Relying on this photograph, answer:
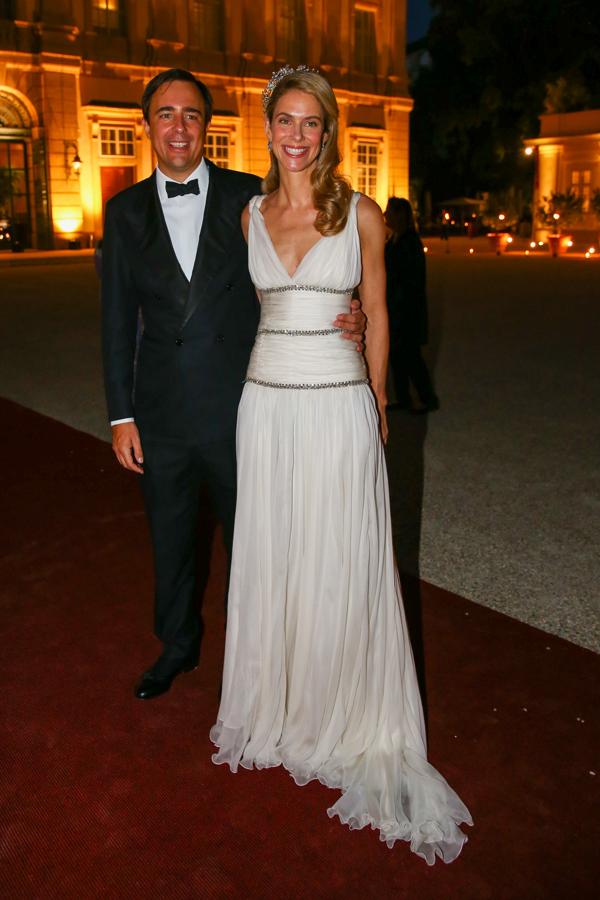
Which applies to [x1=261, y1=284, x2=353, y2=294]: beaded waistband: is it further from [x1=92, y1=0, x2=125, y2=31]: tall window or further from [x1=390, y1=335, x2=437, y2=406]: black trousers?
[x1=92, y1=0, x2=125, y2=31]: tall window

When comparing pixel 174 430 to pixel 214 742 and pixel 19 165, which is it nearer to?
pixel 214 742

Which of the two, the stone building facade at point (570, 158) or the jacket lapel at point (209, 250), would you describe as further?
the stone building facade at point (570, 158)

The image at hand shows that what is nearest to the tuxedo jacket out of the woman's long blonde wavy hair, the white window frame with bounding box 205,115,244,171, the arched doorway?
the woman's long blonde wavy hair

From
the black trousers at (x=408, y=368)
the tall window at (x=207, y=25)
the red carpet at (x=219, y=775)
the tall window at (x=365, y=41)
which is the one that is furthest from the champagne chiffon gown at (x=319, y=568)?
the tall window at (x=365, y=41)

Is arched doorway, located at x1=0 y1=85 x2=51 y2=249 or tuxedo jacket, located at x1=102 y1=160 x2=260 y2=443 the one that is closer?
tuxedo jacket, located at x1=102 y1=160 x2=260 y2=443

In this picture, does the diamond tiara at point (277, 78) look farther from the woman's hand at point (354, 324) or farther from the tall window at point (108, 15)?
the tall window at point (108, 15)

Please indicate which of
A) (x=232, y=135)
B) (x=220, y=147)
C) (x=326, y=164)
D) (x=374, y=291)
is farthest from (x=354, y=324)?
(x=232, y=135)

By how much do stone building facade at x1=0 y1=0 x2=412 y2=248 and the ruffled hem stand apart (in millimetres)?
30825

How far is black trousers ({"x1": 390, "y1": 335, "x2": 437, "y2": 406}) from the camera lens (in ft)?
25.9

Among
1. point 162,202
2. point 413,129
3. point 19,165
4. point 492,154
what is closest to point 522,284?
point 162,202

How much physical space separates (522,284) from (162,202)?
17.9 meters

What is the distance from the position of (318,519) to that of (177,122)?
142 cm

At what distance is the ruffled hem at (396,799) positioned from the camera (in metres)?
2.54

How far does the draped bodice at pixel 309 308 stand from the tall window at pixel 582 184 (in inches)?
1462
